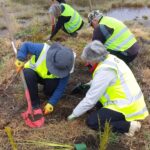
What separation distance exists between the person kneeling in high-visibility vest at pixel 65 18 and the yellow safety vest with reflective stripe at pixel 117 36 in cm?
207

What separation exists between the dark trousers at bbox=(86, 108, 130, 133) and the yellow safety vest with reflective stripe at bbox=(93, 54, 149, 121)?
56 millimetres

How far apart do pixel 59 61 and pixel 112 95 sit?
0.75 metres

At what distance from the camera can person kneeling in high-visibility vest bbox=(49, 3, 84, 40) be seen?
7520 millimetres

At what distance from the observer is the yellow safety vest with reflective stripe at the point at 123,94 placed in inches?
167

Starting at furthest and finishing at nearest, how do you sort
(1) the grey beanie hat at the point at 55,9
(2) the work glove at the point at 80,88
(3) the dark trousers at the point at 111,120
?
(1) the grey beanie hat at the point at 55,9 → (2) the work glove at the point at 80,88 → (3) the dark trousers at the point at 111,120

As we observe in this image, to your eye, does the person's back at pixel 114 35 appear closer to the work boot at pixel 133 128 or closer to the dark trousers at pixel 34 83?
the dark trousers at pixel 34 83

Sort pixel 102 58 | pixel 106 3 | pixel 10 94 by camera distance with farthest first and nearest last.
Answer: pixel 106 3, pixel 10 94, pixel 102 58

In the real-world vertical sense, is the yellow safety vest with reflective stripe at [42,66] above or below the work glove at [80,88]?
above

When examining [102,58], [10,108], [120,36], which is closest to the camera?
[102,58]

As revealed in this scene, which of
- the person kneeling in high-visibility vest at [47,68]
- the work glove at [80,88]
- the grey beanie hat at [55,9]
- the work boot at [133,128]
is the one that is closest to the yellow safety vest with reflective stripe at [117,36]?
the work glove at [80,88]

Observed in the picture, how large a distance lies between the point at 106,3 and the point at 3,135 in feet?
41.9

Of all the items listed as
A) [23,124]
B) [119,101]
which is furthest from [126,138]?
[23,124]

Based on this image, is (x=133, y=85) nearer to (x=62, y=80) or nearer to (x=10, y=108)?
(x=62, y=80)

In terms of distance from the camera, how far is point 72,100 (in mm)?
5168
